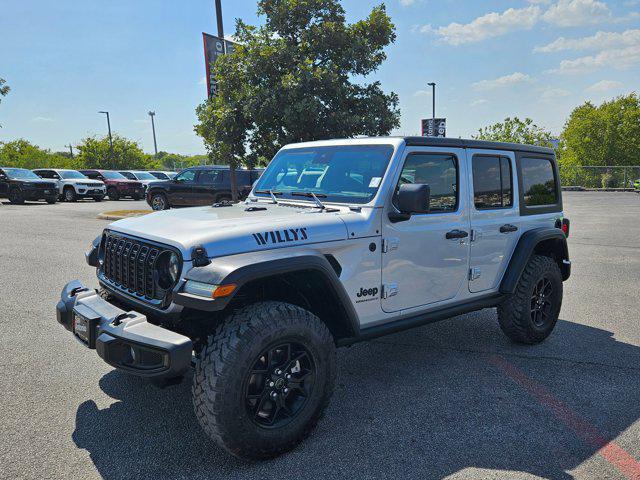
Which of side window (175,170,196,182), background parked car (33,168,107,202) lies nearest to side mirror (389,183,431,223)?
side window (175,170,196,182)

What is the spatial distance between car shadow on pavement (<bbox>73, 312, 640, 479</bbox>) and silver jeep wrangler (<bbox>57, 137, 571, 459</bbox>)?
0.27m

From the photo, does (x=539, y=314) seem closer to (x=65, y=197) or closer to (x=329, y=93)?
(x=329, y=93)

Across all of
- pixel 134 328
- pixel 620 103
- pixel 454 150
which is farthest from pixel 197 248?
pixel 620 103

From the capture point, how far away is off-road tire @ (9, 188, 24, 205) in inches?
870

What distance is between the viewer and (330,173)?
12.5 ft

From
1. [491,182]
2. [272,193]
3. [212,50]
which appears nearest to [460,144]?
[491,182]

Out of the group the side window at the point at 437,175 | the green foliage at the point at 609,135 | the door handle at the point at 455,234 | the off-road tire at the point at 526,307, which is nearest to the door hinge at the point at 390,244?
the side window at the point at 437,175

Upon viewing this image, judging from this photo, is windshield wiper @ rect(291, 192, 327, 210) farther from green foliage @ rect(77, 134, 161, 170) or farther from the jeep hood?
green foliage @ rect(77, 134, 161, 170)

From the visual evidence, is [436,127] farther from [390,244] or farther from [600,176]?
[600,176]

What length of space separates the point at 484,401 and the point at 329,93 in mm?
8197

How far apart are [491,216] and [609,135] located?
150 feet

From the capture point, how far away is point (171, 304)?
→ 275 centimetres

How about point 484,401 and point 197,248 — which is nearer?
point 197,248

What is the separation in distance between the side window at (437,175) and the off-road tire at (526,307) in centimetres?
116
